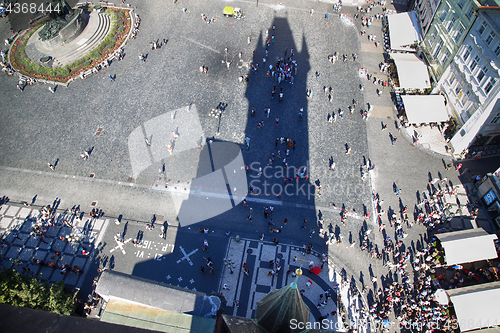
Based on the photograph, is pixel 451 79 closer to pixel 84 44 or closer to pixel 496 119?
pixel 496 119

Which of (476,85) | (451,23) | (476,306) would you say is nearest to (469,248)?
(476,306)

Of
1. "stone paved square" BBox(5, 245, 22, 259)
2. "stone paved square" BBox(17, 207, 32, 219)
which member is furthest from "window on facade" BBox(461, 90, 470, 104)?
"stone paved square" BBox(5, 245, 22, 259)

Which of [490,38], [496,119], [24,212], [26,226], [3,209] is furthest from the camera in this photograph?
[496,119]

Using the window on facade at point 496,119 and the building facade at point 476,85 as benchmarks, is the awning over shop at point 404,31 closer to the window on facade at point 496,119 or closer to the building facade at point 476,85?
the building facade at point 476,85

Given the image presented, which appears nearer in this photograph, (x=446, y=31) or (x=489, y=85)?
(x=489, y=85)

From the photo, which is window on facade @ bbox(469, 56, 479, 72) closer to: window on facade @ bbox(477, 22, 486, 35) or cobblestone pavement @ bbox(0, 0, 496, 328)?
window on facade @ bbox(477, 22, 486, 35)

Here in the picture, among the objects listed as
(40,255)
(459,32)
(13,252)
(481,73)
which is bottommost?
(13,252)

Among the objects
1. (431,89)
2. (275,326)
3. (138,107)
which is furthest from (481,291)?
(138,107)
